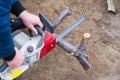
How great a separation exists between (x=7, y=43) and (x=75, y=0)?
169 centimetres

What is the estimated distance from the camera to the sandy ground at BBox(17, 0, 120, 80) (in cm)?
238

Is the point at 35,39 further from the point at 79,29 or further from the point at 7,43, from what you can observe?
the point at 79,29

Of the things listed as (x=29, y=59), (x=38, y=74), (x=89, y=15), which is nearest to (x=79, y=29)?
(x=89, y=15)

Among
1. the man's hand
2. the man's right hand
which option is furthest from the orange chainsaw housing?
the man's right hand

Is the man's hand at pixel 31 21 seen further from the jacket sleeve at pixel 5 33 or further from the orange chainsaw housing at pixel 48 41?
the jacket sleeve at pixel 5 33

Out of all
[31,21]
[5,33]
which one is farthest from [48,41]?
[5,33]

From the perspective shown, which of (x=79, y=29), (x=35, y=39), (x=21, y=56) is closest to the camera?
(x=21, y=56)

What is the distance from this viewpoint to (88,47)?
2562 mm

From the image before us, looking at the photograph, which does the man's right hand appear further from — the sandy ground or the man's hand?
the sandy ground

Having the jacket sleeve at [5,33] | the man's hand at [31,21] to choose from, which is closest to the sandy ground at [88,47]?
the man's hand at [31,21]

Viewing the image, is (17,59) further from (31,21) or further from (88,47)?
(88,47)

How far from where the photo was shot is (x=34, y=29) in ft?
5.41

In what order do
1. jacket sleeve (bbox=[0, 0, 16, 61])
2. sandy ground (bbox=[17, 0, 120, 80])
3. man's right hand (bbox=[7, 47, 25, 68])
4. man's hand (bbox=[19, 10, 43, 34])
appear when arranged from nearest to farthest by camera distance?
1. jacket sleeve (bbox=[0, 0, 16, 61])
2. man's right hand (bbox=[7, 47, 25, 68])
3. man's hand (bbox=[19, 10, 43, 34])
4. sandy ground (bbox=[17, 0, 120, 80])

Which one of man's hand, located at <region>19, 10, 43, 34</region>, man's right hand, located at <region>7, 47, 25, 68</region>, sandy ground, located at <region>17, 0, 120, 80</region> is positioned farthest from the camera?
sandy ground, located at <region>17, 0, 120, 80</region>
